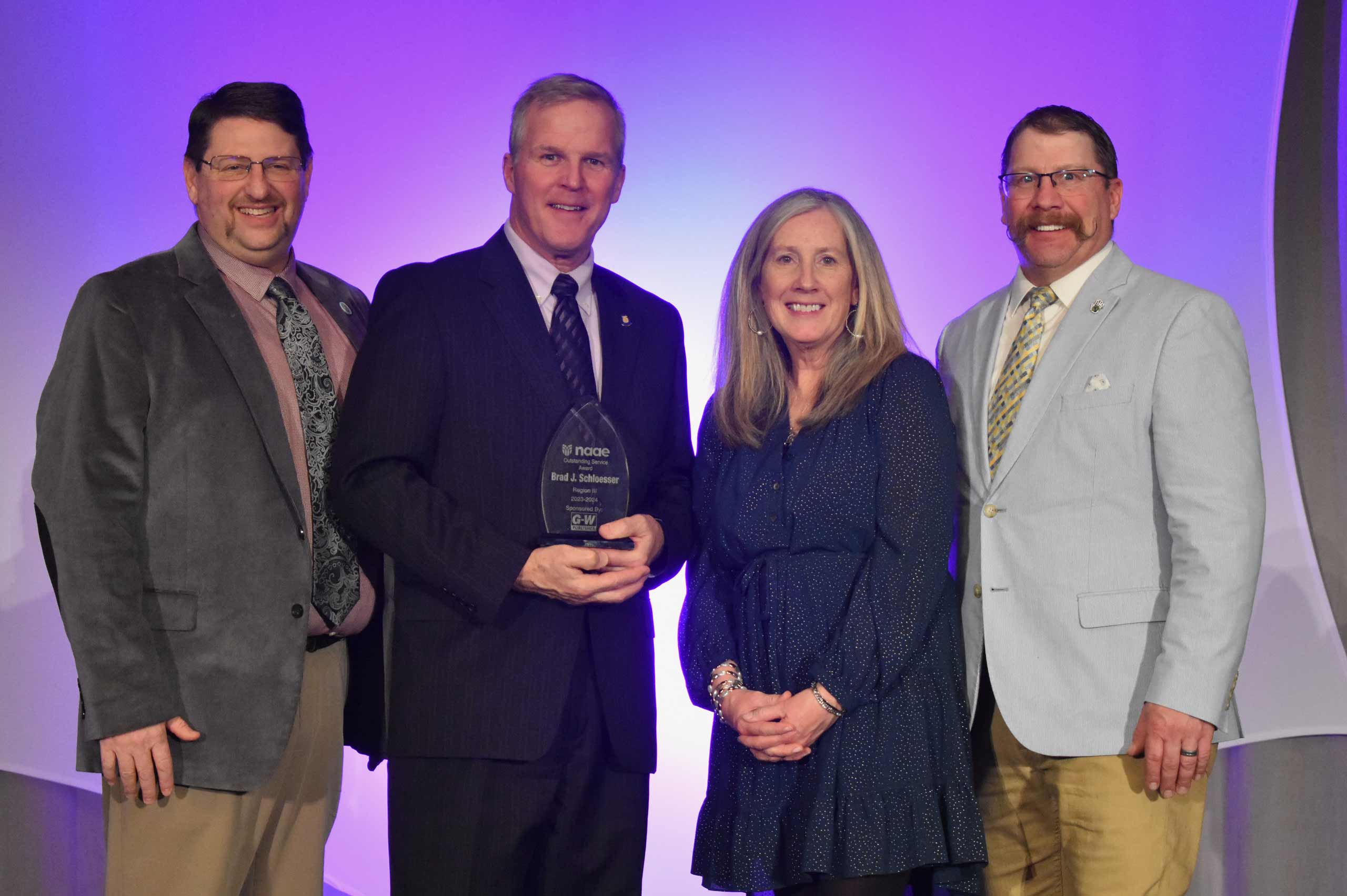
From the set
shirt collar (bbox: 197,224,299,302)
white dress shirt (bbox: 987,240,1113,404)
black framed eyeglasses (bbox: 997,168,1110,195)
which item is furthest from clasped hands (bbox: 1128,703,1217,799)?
shirt collar (bbox: 197,224,299,302)

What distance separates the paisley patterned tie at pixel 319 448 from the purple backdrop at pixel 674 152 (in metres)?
1.29

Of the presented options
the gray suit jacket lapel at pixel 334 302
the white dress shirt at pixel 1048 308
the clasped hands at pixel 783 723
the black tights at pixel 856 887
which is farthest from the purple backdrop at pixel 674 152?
Answer: the clasped hands at pixel 783 723

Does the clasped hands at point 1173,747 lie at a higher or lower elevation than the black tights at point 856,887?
higher

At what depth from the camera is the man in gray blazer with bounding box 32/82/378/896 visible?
78.1 inches

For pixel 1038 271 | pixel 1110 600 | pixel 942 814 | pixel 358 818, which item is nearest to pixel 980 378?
pixel 1038 271

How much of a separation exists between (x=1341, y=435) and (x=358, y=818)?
9.77 ft

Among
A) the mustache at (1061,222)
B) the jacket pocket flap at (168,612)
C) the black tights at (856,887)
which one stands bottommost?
the black tights at (856,887)

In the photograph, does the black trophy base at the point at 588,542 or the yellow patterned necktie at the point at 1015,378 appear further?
the yellow patterned necktie at the point at 1015,378

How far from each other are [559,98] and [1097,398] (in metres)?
1.16

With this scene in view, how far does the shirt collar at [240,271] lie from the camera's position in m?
2.26

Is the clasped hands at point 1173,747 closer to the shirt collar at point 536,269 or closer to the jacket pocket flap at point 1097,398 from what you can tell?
the jacket pocket flap at point 1097,398

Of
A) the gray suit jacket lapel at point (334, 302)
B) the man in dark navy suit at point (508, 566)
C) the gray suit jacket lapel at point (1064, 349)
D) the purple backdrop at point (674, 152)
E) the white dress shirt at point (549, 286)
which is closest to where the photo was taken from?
the man in dark navy suit at point (508, 566)

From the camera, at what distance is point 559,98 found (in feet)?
7.49

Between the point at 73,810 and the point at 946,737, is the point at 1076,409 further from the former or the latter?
the point at 73,810
